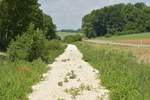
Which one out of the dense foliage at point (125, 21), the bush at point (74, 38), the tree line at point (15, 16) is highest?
the tree line at point (15, 16)

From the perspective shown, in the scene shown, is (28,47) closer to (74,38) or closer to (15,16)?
(15,16)

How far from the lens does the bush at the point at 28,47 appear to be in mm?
40812

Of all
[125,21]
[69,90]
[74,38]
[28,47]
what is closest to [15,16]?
[28,47]

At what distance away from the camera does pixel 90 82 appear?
26312 millimetres

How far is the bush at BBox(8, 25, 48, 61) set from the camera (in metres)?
40.8

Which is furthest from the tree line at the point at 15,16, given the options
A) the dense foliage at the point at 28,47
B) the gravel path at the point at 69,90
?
the gravel path at the point at 69,90

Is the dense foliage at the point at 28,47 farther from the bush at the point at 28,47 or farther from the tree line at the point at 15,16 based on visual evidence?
the tree line at the point at 15,16

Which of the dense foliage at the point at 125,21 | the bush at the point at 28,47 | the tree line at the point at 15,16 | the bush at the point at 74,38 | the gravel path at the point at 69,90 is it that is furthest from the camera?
the dense foliage at the point at 125,21

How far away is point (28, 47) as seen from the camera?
4116 cm

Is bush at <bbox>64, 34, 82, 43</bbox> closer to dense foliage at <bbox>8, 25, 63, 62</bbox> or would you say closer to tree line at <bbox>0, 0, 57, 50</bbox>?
tree line at <bbox>0, 0, 57, 50</bbox>

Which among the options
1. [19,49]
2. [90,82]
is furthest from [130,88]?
[19,49]

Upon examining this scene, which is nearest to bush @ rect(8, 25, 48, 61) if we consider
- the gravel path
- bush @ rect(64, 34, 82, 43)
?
the gravel path

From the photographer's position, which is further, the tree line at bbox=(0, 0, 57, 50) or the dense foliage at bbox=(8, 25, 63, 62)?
the tree line at bbox=(0, 0, 57, 50)

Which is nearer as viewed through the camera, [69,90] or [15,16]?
[69,90]
